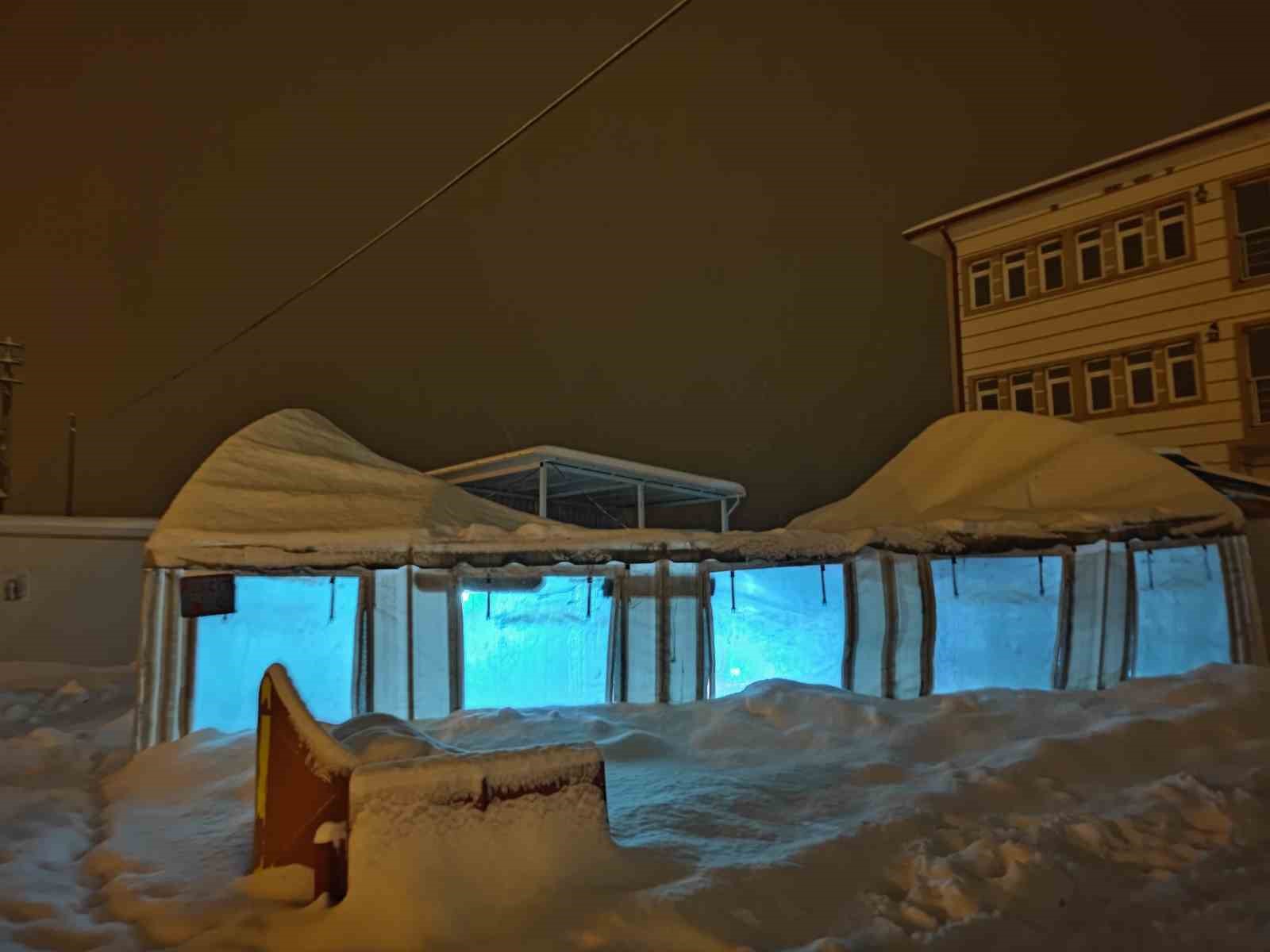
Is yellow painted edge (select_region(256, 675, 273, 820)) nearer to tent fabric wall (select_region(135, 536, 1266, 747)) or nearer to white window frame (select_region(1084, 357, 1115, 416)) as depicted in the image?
tent fabric wall (select_region(135, 536, 1266, 747))

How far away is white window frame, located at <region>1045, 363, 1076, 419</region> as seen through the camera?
40.9 feet

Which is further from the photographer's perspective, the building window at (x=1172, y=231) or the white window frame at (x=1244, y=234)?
the building window at (x=1172, y=231)

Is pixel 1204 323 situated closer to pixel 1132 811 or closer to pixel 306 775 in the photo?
pixel 1132 811

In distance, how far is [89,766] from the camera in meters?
7.11

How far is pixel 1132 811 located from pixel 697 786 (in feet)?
8.17

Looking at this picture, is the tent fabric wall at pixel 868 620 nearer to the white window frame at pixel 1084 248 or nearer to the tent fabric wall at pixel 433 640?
the tent fabric wall at pixel 433 640

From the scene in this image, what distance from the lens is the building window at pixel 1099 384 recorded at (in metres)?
12.1

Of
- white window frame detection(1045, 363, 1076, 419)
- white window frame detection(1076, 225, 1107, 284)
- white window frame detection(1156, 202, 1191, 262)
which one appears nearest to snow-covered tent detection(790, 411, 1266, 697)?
white window frame detection(1045, 363, 1076, 419)

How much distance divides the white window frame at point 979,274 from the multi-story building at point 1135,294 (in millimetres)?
19

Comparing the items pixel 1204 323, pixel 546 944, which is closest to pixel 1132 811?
pixel 546 944

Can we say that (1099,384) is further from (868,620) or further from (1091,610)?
(868,620)

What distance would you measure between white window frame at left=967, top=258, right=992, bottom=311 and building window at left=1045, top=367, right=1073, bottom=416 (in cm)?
157

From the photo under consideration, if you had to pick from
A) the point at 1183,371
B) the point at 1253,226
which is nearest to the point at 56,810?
the point at 1183,371

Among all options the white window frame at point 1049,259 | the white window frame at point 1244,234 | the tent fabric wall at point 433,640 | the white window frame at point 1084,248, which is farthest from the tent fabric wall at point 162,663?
→ the white window frame at point 1244,234
